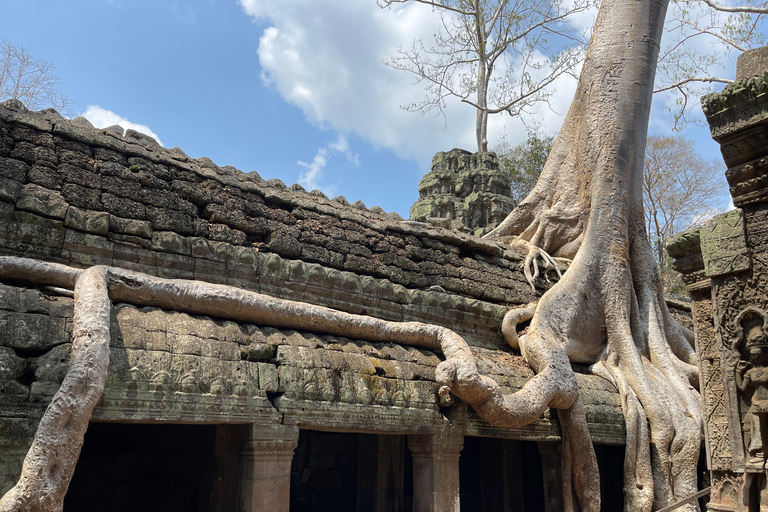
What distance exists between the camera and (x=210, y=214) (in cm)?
525

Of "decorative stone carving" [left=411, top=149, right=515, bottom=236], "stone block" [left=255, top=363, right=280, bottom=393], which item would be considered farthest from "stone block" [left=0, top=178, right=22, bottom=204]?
"decorative stone carving" [left=411, top=149, right=515, bottom=236]

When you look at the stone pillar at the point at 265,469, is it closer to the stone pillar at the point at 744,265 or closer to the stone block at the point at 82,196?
the stone block at the point at 82,196

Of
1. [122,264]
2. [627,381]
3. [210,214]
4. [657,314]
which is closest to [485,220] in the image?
[657,314]

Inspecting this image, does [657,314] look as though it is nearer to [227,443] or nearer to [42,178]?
[227,443]

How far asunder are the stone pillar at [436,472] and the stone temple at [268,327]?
16 millimetres

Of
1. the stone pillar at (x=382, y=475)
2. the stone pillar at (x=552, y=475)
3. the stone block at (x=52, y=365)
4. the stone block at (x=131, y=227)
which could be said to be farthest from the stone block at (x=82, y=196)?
the stone pillar at (x=552, y=475)

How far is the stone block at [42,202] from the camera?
422cm

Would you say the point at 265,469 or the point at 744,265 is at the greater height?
the point at 744,265

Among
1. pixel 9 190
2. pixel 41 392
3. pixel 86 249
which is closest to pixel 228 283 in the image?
pixel 86 249

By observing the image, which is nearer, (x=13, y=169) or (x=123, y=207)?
(x=13, y=169)

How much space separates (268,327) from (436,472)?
1769 mm

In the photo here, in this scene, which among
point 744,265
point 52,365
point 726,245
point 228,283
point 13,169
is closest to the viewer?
point 52,365

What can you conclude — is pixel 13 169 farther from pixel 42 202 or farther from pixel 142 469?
pixel 142 469

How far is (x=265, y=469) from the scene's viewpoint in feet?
12.8
